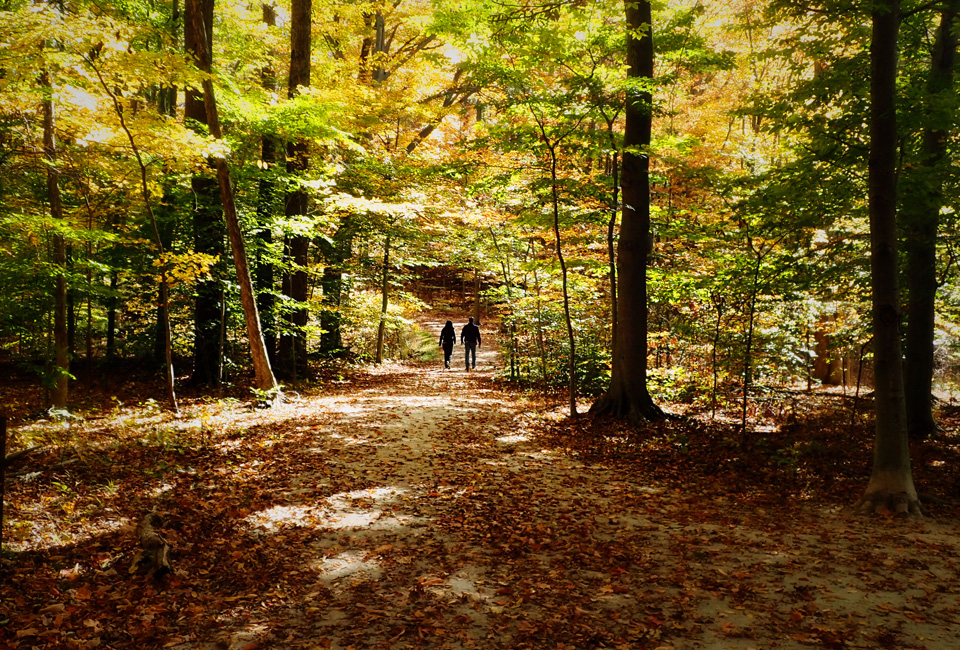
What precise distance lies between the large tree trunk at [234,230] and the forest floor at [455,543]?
1.81 metres

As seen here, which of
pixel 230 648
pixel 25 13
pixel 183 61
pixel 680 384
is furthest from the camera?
pixel 680 384

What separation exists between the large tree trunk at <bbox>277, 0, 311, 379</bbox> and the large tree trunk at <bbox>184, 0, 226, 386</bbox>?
1.44m

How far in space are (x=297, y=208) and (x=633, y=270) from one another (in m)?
8.06

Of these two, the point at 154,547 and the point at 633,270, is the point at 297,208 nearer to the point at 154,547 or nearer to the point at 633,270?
the point at 633,270

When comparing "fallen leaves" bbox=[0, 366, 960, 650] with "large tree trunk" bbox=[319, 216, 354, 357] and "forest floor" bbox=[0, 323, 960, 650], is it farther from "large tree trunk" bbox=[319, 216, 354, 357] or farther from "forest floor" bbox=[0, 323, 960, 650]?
"large tree trunk" bbox=[319, 216, 354, 357]

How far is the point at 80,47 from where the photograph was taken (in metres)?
7.12

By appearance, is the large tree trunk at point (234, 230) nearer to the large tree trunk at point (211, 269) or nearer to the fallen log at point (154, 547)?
the large tree trunk at point (211, 269)

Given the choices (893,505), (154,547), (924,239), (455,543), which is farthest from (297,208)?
(893,505)

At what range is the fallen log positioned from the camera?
391 cm

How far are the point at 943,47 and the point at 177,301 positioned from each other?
15884 millimetres

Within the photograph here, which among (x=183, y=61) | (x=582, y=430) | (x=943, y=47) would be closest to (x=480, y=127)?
(x=183, y=61)

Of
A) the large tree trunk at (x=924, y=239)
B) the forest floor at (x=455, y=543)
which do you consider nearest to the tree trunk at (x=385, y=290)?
the forest floor at (x=455, y=543)

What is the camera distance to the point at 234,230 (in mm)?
9219

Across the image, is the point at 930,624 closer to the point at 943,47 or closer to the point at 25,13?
the point at 943,47
